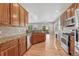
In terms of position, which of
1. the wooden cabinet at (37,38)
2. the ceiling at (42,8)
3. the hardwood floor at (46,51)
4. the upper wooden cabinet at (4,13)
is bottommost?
the hardwood floor at (46,51)

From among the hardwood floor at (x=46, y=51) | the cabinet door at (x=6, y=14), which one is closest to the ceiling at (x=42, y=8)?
the cabinet door at (x=6, y=14)

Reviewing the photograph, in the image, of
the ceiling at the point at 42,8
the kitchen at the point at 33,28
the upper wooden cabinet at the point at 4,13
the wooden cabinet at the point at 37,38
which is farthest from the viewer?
the wooden cabinet at the point at 37,38

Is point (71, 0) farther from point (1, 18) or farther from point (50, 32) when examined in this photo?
point (50, 32)

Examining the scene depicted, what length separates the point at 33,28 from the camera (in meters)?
4.88

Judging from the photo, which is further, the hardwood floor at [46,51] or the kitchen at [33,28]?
the hardwood floor at [46,51]

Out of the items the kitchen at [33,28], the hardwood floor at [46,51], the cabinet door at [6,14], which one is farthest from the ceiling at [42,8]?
the hardwood floor at [46,51]

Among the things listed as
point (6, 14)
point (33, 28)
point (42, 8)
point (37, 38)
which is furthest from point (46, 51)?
point (6, 14)

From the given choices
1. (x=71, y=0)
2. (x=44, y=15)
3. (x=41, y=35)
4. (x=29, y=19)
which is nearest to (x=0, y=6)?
(x=71, y=0)

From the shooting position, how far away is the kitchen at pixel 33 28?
233 centimetres

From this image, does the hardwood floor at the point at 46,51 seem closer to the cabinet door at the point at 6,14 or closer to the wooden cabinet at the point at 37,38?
the wooden cabinet at the point at 37,38

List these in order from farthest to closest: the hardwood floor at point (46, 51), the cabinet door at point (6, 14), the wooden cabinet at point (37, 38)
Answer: the wooden cabinet at point (37, 38) < the hardwood floor at point (46, 51) < the cabinet door at point (6, 14)

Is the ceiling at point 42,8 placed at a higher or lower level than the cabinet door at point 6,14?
higher

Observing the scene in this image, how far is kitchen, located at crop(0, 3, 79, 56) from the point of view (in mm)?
2326

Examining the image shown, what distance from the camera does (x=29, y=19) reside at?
4422 mm
